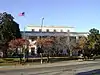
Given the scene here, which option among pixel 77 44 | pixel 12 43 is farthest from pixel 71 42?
pixel 12 43

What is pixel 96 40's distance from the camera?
10562 cm

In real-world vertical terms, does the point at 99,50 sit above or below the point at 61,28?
below

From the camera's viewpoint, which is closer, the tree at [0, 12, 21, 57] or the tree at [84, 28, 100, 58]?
the tree at [0, 12, 21, 57]

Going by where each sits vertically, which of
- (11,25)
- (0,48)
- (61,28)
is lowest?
(0,48)

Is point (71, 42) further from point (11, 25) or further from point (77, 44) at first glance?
point (11, 25)

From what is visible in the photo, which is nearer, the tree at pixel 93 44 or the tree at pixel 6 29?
the tree at pixel 6 29

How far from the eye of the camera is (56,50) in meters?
104

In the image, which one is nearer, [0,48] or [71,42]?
[0,48]

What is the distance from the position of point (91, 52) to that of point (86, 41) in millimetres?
4978

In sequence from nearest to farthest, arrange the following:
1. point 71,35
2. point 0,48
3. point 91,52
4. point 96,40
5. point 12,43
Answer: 1. point 12,43
2. point 0,48
3. point 91,52
4. point 96,40
5. point 71,35

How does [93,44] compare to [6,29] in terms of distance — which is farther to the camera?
[93,44]

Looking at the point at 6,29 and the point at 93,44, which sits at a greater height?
the point at 6,29

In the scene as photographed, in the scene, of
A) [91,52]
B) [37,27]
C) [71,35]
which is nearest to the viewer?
[91,52]

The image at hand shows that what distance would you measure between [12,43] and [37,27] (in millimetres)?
80181
